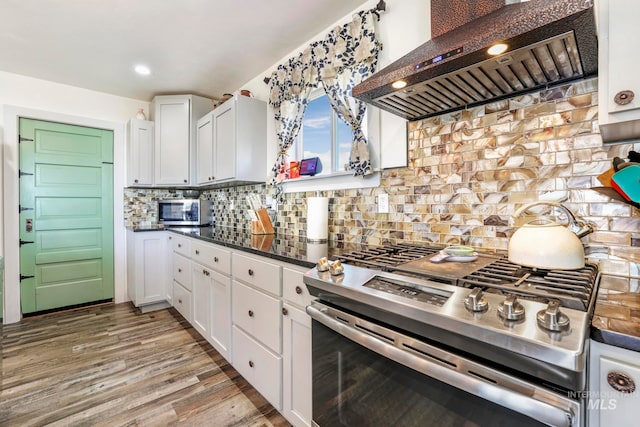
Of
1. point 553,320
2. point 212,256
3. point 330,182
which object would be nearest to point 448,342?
point 553,320

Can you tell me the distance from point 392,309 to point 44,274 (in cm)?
383

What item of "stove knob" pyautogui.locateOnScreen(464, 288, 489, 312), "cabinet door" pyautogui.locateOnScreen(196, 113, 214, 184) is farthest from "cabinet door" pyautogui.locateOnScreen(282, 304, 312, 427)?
"cabinet door" pyautogui.locateOnScreen(196, 113, 214, 184)

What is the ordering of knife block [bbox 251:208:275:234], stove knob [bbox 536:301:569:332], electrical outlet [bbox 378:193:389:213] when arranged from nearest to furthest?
stove knob [bbox 536:301:569:332] → electrical outlet [bbox 378:193:389:213] → knife block [bbox 251:208:275:234]

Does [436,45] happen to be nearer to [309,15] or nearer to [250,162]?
[309,15]

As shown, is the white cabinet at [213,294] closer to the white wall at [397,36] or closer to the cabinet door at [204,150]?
the cabinet door at [204,150]

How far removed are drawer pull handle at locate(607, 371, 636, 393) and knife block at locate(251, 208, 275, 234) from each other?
7.14 feet

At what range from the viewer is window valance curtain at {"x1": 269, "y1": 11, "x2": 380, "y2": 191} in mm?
1704

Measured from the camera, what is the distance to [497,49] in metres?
0.89

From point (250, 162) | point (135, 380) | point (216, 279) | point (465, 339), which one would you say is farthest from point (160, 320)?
point (465, 339)

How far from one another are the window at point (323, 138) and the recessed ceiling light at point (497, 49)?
95 cm

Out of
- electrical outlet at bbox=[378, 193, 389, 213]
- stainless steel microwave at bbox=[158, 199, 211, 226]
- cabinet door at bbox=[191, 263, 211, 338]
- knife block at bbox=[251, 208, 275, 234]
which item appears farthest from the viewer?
stainless steel microwave at bbox=[158, 199, 211, 226]

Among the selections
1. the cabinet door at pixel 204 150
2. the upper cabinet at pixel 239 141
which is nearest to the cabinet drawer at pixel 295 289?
the upper cabinet at pixel 239 141

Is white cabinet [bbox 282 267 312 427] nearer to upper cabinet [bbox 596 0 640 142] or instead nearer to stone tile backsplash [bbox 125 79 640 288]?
stone tile backsplash [bbox 125 79 640 288]

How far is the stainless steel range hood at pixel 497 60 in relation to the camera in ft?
2.59
